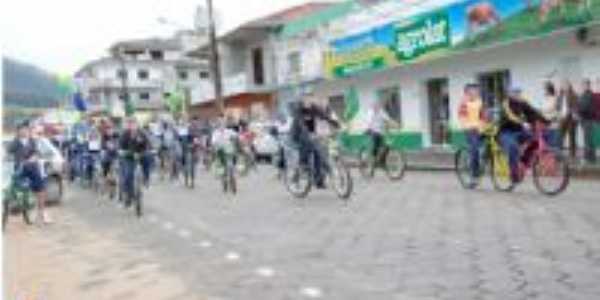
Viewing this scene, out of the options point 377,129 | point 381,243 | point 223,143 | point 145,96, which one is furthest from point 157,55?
point 381,243

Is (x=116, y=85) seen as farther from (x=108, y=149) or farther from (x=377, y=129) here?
(x=377, y=129)

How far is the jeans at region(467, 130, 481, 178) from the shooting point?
1717 cm

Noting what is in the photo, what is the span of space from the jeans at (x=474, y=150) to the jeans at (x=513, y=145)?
3.11 feet

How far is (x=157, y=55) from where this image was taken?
108375mm

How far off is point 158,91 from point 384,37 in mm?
77151

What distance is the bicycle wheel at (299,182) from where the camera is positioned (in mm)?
17750

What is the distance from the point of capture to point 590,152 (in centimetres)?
2061

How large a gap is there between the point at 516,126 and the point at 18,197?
25.2 feet

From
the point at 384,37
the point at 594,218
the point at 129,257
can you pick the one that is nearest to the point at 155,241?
the point at 129,257

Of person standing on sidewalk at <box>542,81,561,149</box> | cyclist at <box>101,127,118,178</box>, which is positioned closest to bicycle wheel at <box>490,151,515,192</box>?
person standing on sidewalk at <box>542,81,561,149</box>

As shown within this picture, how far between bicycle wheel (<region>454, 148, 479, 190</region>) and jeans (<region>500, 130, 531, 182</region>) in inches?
50.9

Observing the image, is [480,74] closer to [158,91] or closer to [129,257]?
[129,257]

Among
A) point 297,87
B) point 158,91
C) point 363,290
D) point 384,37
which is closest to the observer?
point 363,290

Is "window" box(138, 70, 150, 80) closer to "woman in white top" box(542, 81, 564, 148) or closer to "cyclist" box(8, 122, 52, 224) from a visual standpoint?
"woman in white top" box(542, 81, 564, 148)
